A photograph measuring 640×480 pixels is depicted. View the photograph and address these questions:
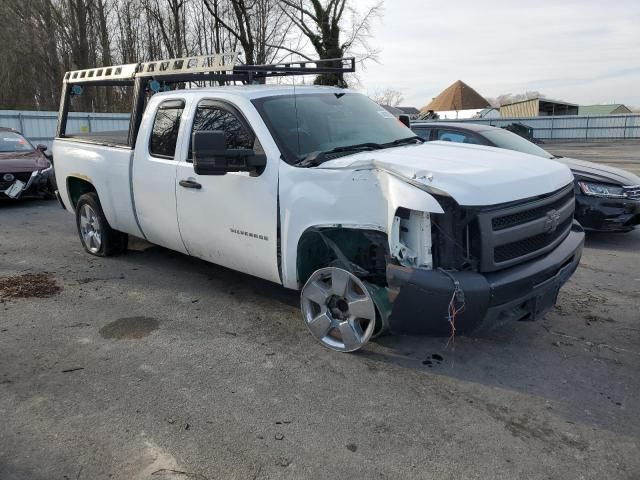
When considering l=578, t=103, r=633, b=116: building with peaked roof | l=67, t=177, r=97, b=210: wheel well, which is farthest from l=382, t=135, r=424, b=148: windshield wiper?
l=578, t=103, r=633, b=116: building with peaked roof

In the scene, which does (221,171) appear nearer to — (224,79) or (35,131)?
(224,79)

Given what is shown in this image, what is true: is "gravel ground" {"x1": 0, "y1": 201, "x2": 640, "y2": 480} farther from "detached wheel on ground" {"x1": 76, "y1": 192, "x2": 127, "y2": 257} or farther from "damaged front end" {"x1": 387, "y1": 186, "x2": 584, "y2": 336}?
"detached wheel on ground" {"x1": 76, "y1": 192, "x2": 127, "y2": 257}

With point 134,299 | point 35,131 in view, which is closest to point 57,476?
point 134,299

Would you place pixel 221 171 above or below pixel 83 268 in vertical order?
above

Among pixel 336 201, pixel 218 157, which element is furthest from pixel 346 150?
pixel 218 157

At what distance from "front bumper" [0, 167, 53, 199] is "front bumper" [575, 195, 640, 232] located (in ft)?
31.9

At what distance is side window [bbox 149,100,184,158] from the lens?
4.91 m

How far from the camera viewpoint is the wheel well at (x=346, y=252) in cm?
361

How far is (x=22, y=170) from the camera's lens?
33.7 feet

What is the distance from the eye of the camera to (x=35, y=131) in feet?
61.2

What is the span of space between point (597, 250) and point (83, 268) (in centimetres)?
631

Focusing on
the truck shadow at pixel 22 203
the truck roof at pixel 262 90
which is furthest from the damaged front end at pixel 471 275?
the truck shadow at pixel 22 203

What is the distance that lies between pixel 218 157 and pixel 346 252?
1151mm

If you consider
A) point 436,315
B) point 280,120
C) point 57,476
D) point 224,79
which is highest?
point 224,79
